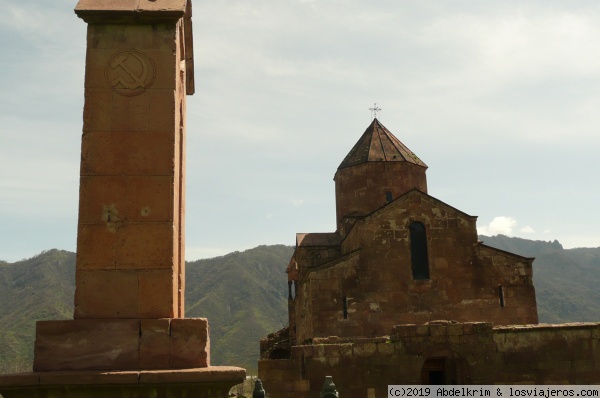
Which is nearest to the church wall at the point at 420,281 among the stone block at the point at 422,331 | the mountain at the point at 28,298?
the stone block at the point at 422,331

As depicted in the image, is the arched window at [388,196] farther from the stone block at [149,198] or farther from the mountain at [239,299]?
the mountain at [239,299]

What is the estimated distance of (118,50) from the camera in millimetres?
3623

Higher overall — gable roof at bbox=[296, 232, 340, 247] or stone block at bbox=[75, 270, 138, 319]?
gable roof at bbox=[296, 232, 340, 247]

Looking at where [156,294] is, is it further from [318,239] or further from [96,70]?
[318,239]

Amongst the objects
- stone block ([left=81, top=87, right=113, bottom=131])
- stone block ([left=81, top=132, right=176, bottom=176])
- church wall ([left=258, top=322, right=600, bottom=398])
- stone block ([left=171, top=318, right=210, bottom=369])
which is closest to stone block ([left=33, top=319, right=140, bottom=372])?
stone block ([left=171, top=318, right=210, bottom=369])

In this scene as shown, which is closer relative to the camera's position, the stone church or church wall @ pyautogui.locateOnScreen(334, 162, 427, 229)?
the stone church

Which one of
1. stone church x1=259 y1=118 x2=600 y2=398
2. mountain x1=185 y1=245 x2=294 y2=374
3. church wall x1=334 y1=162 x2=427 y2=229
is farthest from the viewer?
→ mountain x1=185 y1=245 x2=294 y2=374

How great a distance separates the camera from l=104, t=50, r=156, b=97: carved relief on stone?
358 centimetres

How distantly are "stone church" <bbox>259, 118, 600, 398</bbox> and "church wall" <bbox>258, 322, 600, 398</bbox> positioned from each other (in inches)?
0.8

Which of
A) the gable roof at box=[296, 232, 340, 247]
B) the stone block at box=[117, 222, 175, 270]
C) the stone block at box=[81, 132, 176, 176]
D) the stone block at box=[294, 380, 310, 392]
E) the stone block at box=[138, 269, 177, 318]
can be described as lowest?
the stone block at box=[294, 380, 310, 392]

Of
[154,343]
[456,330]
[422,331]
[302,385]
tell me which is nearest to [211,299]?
[302,385]

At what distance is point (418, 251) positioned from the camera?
53.7 ft

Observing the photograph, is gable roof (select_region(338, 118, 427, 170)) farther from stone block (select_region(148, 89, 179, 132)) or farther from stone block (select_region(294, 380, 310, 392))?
stone block (select_region(148, 89, 179, 132))

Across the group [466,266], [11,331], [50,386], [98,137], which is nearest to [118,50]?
[98,137]
